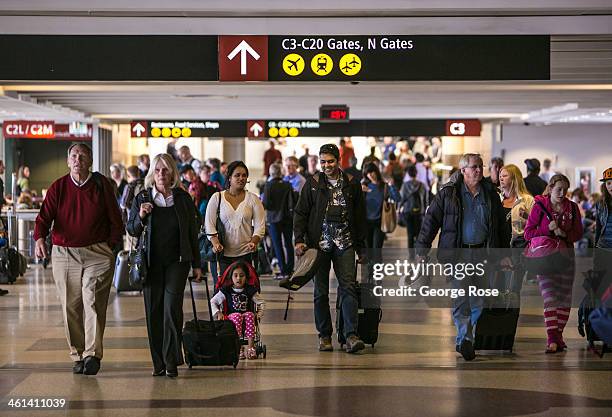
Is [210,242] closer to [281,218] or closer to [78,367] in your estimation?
[78,367]

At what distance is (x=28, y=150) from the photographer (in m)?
42.8

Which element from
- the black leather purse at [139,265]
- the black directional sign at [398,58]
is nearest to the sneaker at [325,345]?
the black leather purse at [139,265]

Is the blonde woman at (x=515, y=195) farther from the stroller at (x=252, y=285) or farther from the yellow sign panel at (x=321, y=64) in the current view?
the stroller at (x=252, y=285)

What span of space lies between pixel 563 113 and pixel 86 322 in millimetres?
22175

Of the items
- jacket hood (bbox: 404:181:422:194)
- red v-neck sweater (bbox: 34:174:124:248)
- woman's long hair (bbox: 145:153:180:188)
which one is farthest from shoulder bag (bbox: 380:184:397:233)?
red v-neck sweater (bbox: 34:174:124:248)

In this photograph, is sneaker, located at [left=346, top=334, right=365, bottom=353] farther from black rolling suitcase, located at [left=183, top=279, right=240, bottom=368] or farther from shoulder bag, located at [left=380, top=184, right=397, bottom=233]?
shoulder bag, located at [left=380, top=184, right=397, bottom=233]

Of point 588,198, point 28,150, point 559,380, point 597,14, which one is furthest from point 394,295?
point 28,150

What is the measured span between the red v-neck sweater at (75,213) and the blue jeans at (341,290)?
213 centimetres

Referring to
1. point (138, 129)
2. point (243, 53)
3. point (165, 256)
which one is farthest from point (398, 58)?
point (138, 129)

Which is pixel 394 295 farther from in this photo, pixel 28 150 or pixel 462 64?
pixel 28 150

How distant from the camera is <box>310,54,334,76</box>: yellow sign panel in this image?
40.3 ft

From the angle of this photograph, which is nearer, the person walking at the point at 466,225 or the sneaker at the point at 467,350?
the sneaker at the point at 467,350

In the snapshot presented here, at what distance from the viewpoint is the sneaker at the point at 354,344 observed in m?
10.6

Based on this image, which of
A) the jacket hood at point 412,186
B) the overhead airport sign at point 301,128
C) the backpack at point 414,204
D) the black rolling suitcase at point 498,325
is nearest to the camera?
the black rolling suitcase at point 498,325
